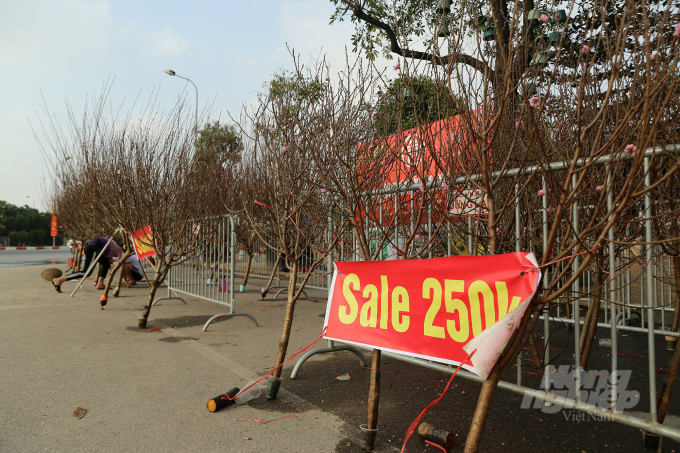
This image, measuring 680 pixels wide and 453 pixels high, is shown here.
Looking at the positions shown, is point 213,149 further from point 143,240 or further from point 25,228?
point 25,228

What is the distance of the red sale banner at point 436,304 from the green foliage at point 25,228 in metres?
75.4

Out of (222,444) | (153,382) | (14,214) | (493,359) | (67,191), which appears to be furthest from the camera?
(14,214)

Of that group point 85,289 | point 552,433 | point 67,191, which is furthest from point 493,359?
point 67,191

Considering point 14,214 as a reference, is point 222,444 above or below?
below

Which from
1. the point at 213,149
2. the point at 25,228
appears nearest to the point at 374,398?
the point at 213,149

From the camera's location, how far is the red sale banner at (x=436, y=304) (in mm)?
2197

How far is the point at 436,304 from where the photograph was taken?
265 cm

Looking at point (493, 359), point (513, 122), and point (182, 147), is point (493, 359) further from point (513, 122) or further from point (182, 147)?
point (182, 147)

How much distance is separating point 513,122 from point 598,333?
432cm

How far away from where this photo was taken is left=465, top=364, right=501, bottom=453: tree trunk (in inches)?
82.1

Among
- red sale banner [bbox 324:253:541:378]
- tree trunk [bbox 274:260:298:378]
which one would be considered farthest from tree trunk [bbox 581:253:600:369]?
tree trunk [bbox 274:260:298:378]

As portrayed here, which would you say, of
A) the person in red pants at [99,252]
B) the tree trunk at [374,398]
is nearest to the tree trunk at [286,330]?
the tree trunk at [374,398]

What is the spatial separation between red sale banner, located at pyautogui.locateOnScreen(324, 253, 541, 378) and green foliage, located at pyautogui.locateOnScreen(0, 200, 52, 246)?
75415mm

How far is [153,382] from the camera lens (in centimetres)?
439
